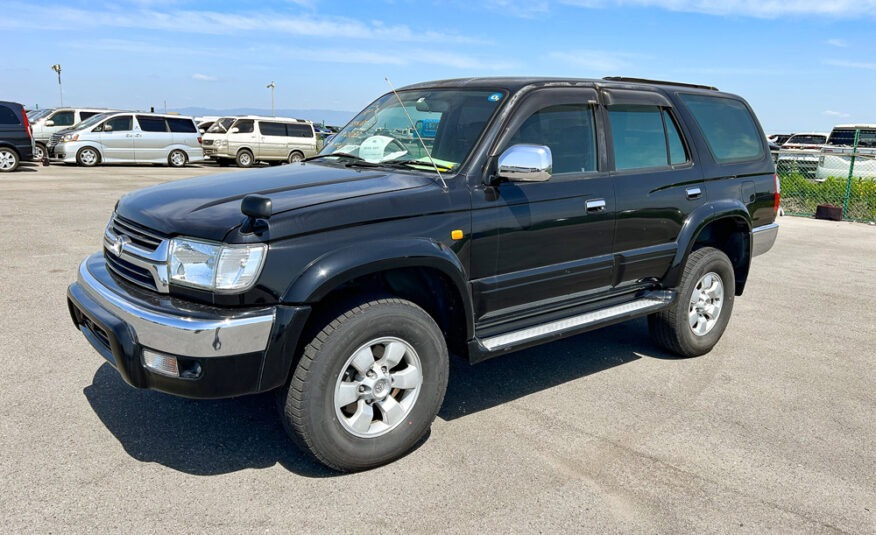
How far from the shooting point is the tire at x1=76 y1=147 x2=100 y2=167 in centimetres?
2045

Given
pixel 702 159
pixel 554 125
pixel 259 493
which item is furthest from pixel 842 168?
pixel 259 493

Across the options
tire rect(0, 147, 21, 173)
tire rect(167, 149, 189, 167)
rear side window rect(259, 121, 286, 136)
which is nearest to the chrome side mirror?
tire rect(0, 147, 21, 173)

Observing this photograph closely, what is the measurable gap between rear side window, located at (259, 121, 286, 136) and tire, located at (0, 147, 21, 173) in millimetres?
8143

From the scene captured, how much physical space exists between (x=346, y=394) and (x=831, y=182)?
48.3ft

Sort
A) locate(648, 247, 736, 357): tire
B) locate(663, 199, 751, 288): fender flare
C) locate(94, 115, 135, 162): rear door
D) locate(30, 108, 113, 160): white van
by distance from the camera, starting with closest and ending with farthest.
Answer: locate(663, 199, 751, 288): fender flare → locate(648, 247, 736, 357): tire → locate(94, 115, 135, 162): rear door → locate(30, 108, 113, 160): white van

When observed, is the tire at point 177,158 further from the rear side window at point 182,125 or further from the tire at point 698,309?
the tire at point 698,309

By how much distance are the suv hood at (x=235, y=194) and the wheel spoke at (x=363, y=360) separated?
745 millimetres

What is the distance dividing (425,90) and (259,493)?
2.80 meters

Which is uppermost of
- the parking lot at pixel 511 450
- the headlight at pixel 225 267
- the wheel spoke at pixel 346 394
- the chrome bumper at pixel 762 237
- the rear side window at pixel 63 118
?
the rear side window at pixel 63 118

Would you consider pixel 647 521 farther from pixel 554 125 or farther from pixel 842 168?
pixel 842 168

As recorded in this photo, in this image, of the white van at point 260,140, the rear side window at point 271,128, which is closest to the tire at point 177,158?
the white van at point 260,140

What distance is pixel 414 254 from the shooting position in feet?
10.9

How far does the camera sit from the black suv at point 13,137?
57.3 feet

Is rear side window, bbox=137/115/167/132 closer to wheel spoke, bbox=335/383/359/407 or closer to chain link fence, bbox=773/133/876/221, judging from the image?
chain link fence, bbox=773/133/876/221
